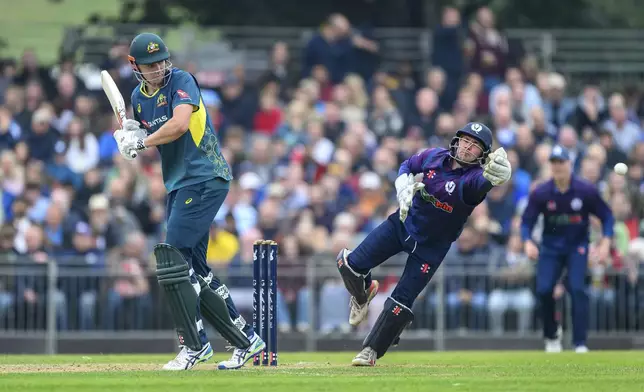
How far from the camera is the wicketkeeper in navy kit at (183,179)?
12797mm

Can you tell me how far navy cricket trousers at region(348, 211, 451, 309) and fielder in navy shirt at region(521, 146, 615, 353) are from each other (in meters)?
4.59

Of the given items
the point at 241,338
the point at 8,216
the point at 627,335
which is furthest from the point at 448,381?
the point at 8,216

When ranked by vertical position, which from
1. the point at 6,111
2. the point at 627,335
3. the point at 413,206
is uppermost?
the point at 6,111

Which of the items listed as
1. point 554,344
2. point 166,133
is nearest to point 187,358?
point 166,133

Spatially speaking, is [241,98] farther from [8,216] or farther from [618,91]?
[618,91]

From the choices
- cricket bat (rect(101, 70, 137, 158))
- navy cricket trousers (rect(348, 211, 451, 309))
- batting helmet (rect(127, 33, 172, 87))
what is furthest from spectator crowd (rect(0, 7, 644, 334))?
batting helmet (rect(127, 33, 172, 87))

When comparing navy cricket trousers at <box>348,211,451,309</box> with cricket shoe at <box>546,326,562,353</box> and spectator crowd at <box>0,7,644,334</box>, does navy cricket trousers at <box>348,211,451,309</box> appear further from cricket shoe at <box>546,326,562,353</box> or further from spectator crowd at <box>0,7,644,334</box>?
spectator crowd at <box>0,7,644,334</box>

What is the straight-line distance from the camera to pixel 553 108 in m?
25.9

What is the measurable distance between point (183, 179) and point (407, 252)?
2.57 m

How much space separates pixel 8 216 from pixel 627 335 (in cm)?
948

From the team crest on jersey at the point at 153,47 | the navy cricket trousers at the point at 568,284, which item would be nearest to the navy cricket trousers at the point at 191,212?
the team crest on jersey at the point at 153,47

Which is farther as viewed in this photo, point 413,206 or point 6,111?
point 6,111

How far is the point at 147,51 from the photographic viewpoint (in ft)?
42.5

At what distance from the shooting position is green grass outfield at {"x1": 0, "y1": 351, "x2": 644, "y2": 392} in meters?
11.5
